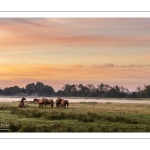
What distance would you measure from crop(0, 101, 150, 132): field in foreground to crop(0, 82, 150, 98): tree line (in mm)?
290

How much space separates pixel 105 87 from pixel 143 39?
176 cm

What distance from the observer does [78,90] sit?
16516mm

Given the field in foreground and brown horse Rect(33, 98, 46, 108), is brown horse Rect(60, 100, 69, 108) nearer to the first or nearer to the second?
the field in foreground

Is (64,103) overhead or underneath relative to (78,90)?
underneath

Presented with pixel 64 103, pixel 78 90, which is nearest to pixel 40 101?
pixel 64 103

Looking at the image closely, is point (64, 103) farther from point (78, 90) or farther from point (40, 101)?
point (40, 101)

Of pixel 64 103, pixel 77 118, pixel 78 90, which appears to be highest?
pixel 78 90

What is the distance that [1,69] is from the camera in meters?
16.5

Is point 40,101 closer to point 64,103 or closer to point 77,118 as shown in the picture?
point 64,103

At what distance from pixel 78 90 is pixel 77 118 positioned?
808 millimetres

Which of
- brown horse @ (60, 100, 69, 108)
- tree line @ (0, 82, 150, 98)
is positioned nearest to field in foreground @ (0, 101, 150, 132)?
brown horse @ (60, 100, 69, 108)

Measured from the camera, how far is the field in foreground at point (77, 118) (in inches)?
647

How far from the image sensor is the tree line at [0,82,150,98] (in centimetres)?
1653
